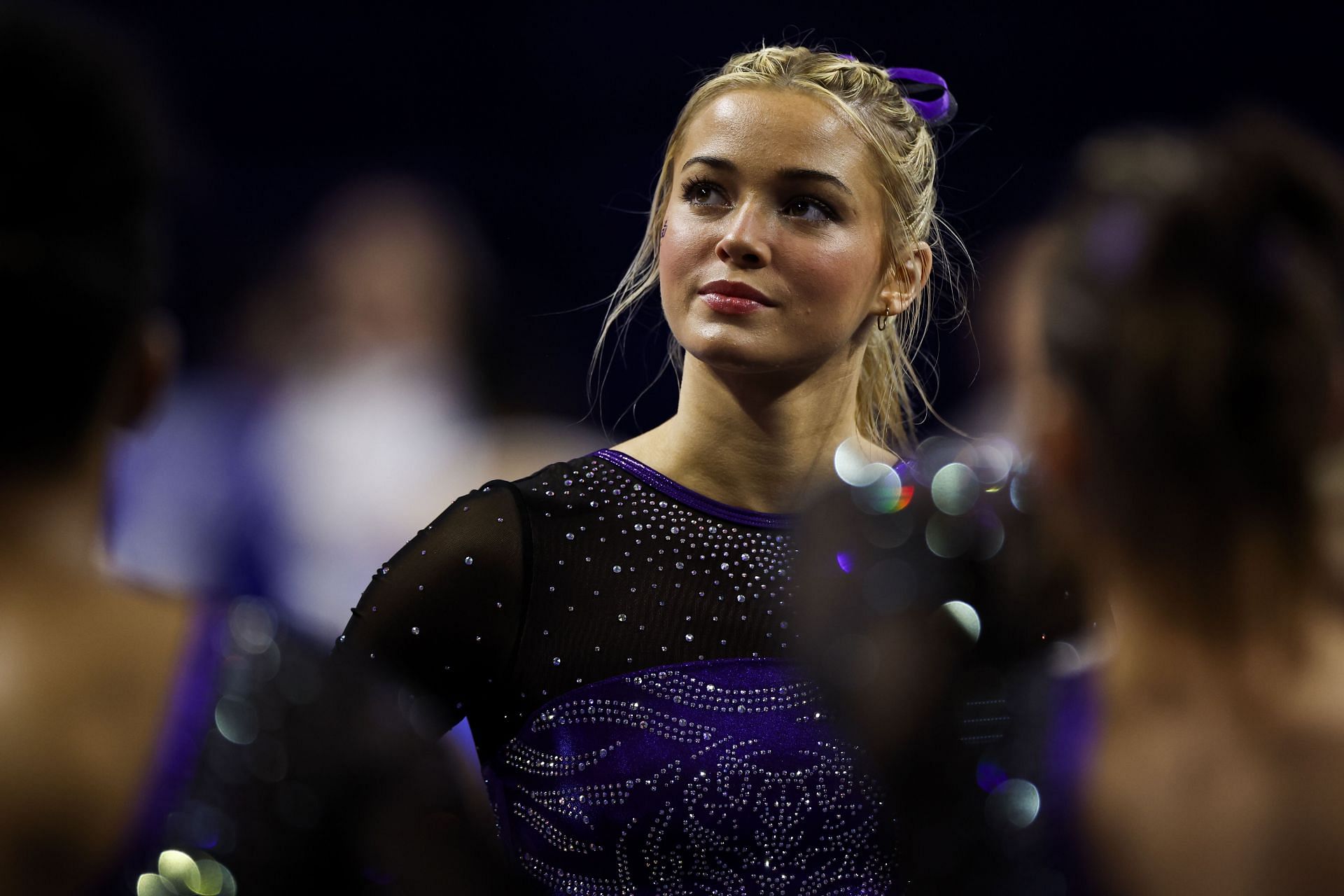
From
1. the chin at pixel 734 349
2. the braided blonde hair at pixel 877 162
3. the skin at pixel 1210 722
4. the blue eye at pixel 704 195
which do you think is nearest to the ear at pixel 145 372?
the skin at pixel 1210 722

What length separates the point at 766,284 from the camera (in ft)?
6.07

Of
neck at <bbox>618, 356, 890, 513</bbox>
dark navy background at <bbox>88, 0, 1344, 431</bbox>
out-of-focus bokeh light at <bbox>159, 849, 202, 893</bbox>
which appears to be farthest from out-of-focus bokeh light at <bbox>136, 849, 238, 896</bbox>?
dark navy background at <bbox>88, 0, 1344, 431</bbox>

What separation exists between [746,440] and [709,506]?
110mm

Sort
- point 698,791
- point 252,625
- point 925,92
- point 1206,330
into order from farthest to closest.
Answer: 1. point 925,92
2. point 698,791
3. point 252,625
4. point 1206,330

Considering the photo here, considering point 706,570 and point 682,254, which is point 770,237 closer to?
point 682,254

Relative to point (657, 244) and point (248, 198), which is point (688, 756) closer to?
point (657, 244)

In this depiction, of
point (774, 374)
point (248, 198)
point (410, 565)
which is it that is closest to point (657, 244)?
point (774, 374)

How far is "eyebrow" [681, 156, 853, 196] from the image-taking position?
6.24ft

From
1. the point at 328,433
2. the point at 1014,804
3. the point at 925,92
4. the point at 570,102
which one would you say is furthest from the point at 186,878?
the point at 570,102

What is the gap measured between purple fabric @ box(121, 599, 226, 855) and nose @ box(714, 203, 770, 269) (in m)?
1.10

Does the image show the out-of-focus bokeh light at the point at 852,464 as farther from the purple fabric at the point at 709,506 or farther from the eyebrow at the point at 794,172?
the eyebrow at the point at 794,172

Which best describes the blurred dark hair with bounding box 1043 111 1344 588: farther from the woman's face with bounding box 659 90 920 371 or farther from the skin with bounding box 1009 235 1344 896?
the woman's face with bounding box 659 90 920 371

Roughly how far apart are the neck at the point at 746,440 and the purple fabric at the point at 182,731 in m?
1.10

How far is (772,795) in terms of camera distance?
67.6 inches
